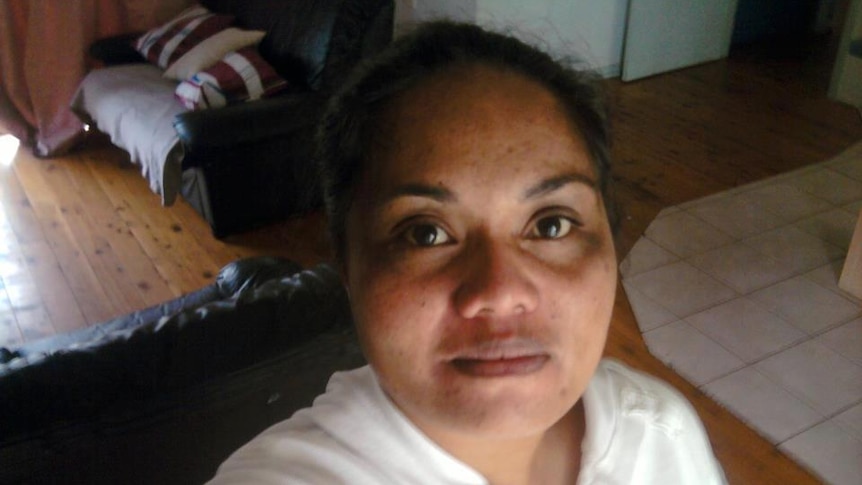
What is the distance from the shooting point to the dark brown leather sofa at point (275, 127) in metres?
2.71

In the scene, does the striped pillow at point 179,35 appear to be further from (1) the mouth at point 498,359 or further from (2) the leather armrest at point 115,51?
(1) the mouth at point 498,359

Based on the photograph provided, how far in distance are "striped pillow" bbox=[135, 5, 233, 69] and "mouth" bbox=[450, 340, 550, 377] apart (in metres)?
3.18

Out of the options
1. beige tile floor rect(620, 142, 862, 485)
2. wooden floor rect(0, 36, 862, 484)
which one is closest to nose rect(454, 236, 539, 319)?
wooden floor rect(0, 36, 862, 484)

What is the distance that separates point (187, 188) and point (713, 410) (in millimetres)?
2161

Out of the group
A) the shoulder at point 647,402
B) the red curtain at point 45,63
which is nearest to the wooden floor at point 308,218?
the red curtain at point 45,63

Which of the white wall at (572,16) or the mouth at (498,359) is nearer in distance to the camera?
the mouth at (498,359)

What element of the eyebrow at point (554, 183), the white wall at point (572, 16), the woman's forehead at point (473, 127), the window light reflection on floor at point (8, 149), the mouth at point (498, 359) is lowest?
the window light reflection on floor at point (8, 149)

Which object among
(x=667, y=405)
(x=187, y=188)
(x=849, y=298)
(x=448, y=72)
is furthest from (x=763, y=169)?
(x=448, y=72)

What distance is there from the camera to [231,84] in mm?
2994

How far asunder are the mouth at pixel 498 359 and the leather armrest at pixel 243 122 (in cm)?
213

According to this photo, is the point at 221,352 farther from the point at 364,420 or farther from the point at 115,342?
the point at 364,420

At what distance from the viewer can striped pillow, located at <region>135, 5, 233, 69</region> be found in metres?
3.44

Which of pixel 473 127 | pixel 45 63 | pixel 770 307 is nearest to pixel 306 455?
pixel 473 127

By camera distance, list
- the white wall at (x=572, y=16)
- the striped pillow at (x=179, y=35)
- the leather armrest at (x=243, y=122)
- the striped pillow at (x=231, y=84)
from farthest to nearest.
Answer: the white wall at (x=572, y=16) < the striped pillow at (x=179, y=35) < the striped pillow at (x=231, y=84) < the leather armrest at (x=243, y=122)
